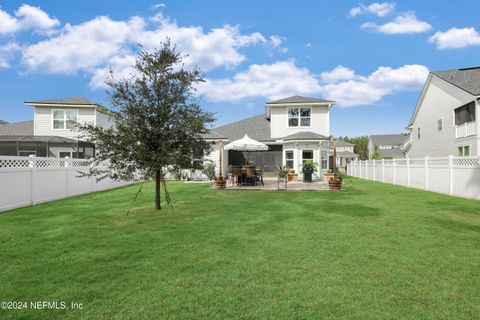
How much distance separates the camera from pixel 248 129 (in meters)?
28.9

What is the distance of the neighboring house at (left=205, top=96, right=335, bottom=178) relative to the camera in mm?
21906

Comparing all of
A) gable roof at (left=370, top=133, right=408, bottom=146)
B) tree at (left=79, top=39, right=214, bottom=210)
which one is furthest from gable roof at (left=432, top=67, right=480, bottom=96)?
gable roof at (left=370, top=133, right=408, bottom=146)

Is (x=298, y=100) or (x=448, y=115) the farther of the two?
(x=298, y=100)

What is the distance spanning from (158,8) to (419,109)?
26770mm

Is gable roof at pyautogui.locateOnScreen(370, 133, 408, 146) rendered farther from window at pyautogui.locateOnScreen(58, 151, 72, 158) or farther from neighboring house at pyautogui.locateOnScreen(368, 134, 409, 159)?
window at pyautogui.locateOnScreen(58, 151, 72, 158)

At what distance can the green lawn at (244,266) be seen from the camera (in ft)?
9.96

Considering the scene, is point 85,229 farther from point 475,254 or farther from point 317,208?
point 475,254

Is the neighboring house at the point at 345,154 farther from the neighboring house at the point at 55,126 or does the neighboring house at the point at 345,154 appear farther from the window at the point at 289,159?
the neighboring house at the point at 55,126

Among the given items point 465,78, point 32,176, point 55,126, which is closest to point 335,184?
point 32,176

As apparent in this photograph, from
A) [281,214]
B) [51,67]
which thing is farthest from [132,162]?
[51,67]

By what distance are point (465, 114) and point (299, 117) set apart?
11.6 metres

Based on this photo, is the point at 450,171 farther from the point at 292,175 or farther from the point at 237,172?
the point at 237,172

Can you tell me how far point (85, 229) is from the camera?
6684 millimetres

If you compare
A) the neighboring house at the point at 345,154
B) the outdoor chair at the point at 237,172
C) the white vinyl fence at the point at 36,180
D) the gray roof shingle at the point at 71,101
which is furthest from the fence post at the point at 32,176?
the neighboring house at the point at 345,154
